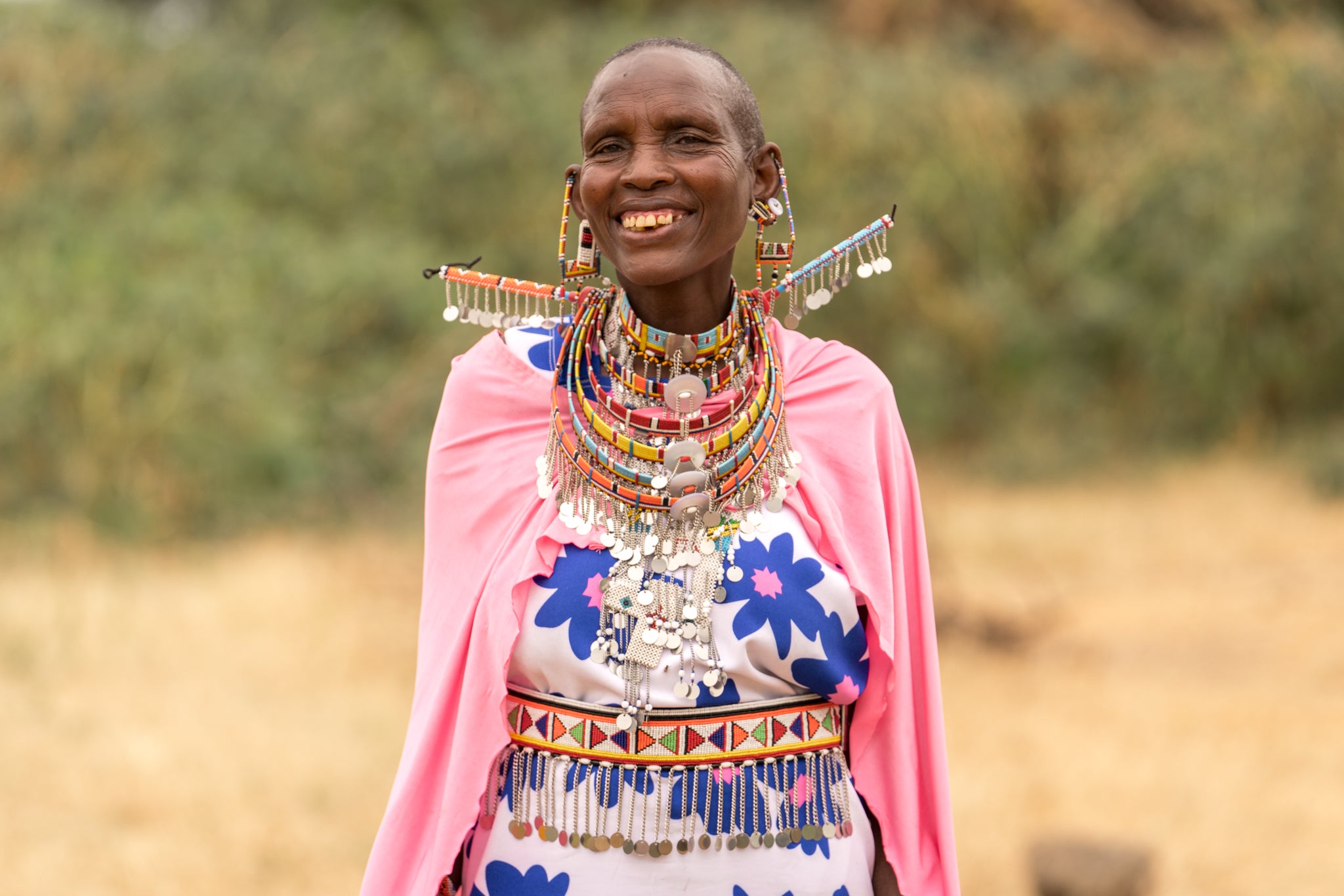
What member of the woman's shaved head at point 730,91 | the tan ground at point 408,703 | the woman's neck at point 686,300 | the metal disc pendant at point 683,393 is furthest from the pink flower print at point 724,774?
the tan ground at point 408,703

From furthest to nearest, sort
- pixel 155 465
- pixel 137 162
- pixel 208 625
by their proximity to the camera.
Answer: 1. pixel 137 162
2. pixel 155 465
3. pixel 208 625

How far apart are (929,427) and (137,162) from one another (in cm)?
562

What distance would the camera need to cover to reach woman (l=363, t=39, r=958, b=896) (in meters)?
1.96

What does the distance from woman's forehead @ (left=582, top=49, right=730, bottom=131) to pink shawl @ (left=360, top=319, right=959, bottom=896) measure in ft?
1.28

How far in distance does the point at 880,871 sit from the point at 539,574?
651 mm

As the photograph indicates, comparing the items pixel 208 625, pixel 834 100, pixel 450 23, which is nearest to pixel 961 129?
pixel 834 100

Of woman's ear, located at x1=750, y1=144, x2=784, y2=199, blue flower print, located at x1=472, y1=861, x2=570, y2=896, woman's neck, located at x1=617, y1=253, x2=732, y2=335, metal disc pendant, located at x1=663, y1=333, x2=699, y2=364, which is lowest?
blue flower print, located at x1=472, y1=861, x2=570, y2=896

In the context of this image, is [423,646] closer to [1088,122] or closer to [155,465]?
[155,465]

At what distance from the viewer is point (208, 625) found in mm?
6637

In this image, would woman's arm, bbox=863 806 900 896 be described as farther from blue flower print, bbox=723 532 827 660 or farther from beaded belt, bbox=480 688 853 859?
blue flower print, bbox=723 532 827 660

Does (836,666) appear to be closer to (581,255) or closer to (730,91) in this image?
(581,255)

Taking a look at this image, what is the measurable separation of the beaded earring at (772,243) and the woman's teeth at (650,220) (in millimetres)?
183

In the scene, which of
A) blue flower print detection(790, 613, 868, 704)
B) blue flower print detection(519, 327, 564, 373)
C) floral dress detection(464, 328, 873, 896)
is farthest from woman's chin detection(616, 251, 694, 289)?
blue flower print detection(790, 613, 868, 704)

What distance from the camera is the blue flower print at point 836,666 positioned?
1980 mm
